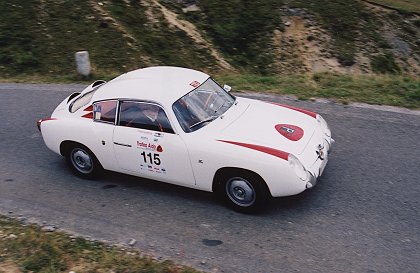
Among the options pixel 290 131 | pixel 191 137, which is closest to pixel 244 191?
pixel 191 137

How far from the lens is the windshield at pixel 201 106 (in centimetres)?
630

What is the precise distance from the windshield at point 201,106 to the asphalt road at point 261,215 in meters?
1.00

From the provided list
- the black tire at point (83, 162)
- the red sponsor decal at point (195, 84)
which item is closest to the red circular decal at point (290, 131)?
the red sponsor decal at point (195, 84)

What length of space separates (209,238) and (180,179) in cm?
96

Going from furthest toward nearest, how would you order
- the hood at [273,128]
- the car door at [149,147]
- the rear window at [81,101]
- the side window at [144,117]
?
1. the rear window at [81,101]
2. the side window at [144,117]
3. the car door at [149,147]
4. the hood at [273,128]

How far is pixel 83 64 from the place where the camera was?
1167 centimetres

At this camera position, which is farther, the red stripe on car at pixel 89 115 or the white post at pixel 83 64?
the white post at pixel 83 64

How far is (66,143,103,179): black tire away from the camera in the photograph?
6895 millimetres

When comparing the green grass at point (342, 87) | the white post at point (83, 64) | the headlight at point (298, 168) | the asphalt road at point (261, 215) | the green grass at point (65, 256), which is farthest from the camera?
the white post at point (83, 64)

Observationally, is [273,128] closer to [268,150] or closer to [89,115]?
[268,150]

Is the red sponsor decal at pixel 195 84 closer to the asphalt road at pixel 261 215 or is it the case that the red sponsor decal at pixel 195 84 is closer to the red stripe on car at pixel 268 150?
the red stripe on car at pixel 268 150

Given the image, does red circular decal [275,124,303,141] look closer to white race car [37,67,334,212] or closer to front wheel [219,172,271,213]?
white race car [37,67,334,212]

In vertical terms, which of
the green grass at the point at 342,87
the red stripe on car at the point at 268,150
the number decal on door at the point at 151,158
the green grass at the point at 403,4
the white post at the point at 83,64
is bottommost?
the green grass at the point at 403,4

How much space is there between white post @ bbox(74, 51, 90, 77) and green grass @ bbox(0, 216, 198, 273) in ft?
21.4
